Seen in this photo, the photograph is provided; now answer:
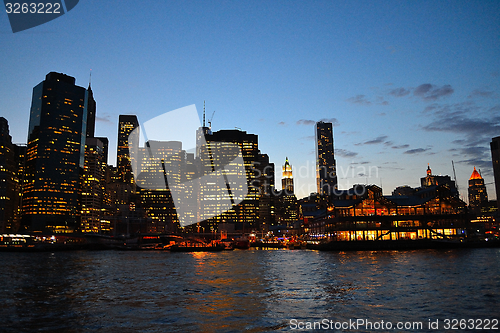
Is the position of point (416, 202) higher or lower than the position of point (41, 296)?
higher

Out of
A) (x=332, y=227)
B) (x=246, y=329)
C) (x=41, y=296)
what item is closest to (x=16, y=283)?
(x=41, y=296)

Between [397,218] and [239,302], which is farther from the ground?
[397,218]

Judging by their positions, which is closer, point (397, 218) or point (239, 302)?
point (239, 302)

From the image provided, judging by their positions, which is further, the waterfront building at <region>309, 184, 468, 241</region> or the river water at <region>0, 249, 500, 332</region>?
the waterfront building at <region>309, 184, 468, 241</region>

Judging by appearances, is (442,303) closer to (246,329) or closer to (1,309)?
(246,329)

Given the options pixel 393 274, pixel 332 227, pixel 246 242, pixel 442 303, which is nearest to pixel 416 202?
pixel 332 227

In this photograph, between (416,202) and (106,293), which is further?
(416,202)

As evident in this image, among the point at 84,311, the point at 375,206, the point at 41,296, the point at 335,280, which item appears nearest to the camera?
the point at 84,311

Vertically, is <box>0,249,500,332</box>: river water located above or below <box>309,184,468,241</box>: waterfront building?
below

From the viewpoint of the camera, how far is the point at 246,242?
179 m

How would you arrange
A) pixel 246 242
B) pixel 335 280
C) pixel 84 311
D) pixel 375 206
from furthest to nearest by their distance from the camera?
pixel 246 242, pixel 375 206, pixel 335 280, pixel 84 311

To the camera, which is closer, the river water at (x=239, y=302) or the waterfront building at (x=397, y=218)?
the river water at (x=239, y=302)

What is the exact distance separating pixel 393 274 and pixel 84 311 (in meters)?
40.4

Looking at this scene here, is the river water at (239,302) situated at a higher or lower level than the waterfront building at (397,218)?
lower
